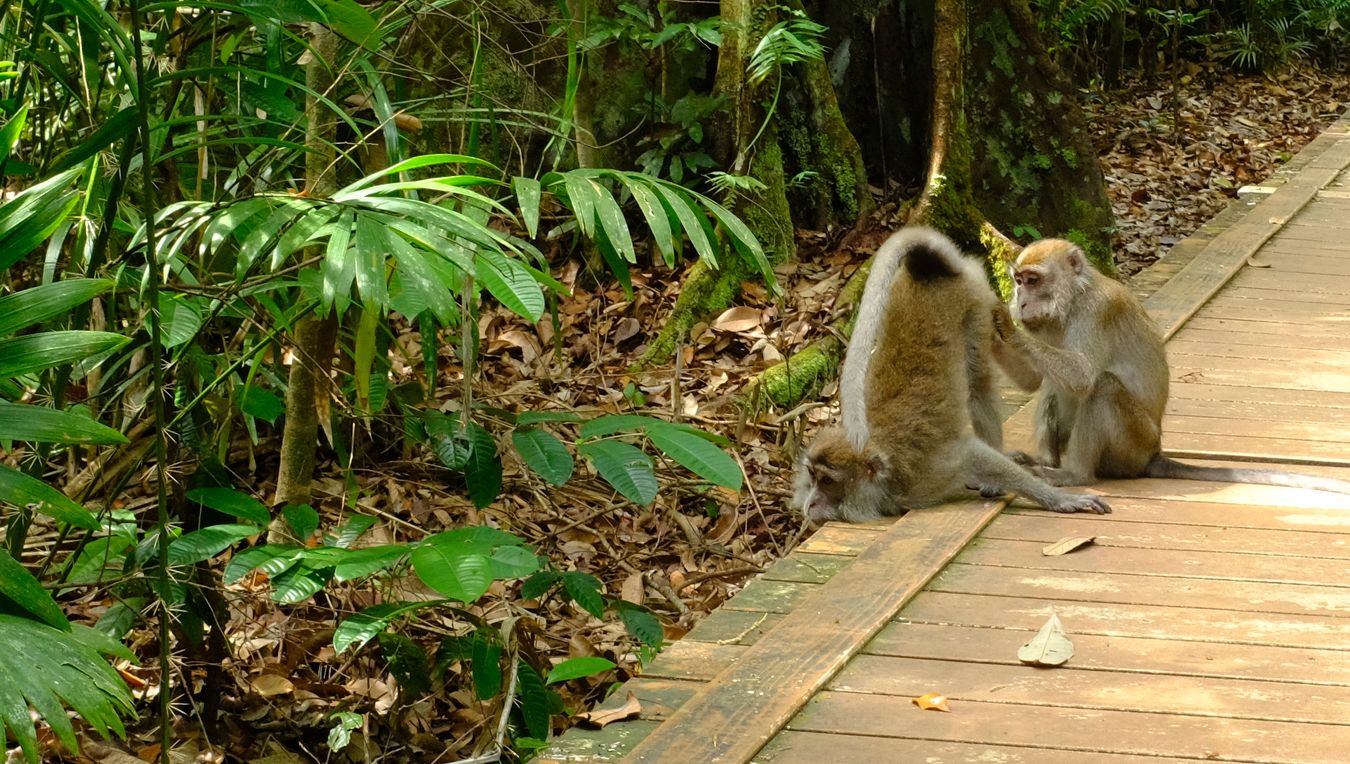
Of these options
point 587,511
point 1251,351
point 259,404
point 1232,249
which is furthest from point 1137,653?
point 1232,249

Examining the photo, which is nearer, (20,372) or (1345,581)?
(20,372)

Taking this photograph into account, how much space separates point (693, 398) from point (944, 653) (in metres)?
3.59

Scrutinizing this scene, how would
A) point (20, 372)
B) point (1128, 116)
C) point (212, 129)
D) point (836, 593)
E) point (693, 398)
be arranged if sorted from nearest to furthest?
1. point (20, 372)
2. point (836, 593)
3. point (212, 129)
4. point (693, 398)
5. point (1128, 116)

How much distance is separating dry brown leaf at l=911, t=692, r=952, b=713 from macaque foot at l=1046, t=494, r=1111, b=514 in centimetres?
159

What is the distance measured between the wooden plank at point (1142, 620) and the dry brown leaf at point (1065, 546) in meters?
0.42

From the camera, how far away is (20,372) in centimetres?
265

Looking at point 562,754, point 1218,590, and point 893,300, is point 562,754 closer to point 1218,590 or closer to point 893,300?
point 1218,590

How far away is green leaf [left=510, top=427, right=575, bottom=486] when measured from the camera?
12.3 ft

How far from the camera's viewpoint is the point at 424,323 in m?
3.83

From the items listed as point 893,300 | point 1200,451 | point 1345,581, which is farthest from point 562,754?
point 1200,451

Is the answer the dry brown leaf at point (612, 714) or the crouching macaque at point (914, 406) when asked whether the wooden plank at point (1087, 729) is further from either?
the crouching macaque at point (914, 406)

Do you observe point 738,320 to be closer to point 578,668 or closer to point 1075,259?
point 1075,259

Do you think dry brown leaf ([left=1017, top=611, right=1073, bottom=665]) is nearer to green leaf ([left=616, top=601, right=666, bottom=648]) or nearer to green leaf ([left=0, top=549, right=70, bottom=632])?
green leaf ([left=616, top=601, right=666, bottom=648])

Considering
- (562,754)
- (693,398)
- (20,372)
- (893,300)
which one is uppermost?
(20,372)
